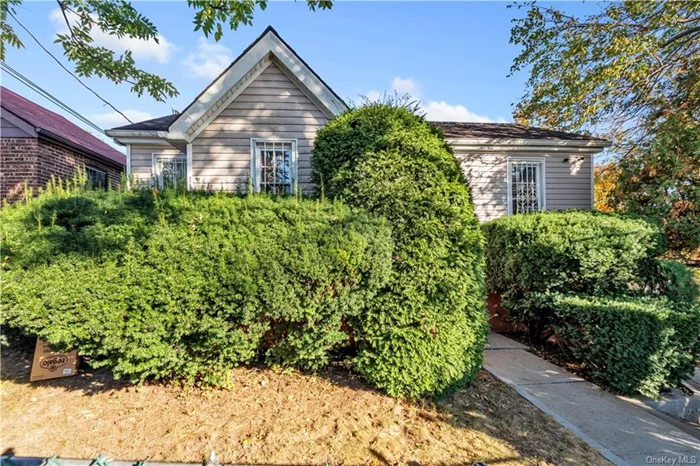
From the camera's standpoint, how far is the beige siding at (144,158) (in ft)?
26.5

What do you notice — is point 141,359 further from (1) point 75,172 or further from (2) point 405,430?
(1) point 75,172

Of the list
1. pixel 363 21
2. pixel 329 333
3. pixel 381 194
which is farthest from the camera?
pixel 363 21

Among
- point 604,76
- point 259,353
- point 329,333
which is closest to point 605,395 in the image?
point 329,333

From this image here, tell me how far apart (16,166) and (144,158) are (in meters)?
3.92

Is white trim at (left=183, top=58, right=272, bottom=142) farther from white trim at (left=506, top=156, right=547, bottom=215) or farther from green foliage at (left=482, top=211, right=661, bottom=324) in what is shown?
white trim at (left=506, top=156, right=547, bottom=215)

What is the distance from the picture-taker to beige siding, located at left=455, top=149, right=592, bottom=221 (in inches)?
350

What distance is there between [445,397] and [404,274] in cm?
140

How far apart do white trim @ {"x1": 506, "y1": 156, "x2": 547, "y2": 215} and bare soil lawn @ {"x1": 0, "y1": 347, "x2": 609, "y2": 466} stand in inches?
258

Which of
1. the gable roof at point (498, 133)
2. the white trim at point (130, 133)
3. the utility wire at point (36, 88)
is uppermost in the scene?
the utility wire at point (36, 88)

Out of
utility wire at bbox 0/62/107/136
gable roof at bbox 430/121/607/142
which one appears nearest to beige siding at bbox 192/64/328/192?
utility wire at bbox 0/62/107/136

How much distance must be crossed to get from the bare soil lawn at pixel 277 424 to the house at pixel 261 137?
366 cm

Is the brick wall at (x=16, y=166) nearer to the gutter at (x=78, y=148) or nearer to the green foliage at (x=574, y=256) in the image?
the gutter at (x=78, y=148)

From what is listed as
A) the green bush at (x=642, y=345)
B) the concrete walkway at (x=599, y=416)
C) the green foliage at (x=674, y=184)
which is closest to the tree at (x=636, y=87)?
the green foliage at (x=674, y=184)

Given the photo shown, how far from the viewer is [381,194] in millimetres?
3490
